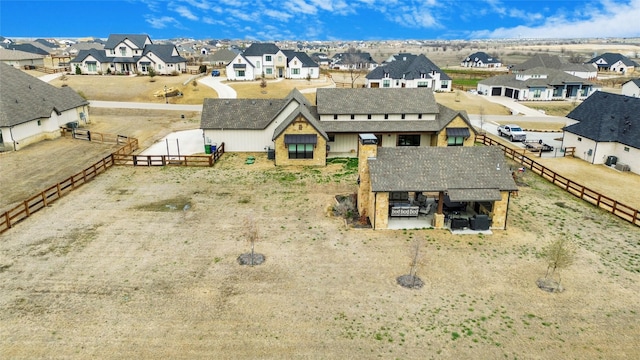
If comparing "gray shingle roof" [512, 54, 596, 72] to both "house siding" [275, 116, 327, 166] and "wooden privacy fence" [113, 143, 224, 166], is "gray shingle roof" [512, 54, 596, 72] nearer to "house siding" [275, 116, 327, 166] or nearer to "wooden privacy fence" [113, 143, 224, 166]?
"house siding" [275, 116, 327, 166]

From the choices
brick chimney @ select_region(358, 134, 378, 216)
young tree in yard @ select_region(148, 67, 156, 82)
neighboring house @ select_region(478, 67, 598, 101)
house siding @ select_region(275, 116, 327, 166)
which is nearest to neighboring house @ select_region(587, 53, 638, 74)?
neighboring house @ select_region(478, 67, 598, 101)

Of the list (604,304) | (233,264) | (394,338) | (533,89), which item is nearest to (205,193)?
(233,264)

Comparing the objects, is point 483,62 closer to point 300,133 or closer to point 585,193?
point 585,193

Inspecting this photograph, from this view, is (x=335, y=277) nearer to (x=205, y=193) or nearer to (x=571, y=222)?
(x=205, y=193)

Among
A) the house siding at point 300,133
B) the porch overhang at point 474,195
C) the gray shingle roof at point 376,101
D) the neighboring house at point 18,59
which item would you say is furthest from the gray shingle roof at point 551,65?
the neighboring house at point 18,59

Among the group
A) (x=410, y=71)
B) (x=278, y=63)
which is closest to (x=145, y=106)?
(x=278, y=63)

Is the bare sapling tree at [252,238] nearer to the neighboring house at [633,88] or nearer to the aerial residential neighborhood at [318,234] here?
the aerial residential neighborhood at [318,234]
